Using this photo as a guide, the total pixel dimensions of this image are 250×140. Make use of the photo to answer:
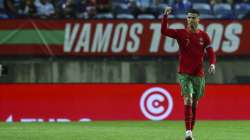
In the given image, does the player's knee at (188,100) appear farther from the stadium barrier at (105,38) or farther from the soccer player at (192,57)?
the stadium barrier at (105,38)

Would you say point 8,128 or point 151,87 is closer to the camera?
point 8,128

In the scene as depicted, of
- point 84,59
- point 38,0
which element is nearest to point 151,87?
point 84,59

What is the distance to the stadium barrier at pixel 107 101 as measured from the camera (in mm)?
22047

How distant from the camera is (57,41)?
79.2ft

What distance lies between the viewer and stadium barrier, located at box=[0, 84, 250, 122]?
22047mm

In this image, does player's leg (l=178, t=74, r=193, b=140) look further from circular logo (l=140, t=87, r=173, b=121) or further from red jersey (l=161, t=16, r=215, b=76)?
circular logo (l=140, t=87, r=173, b=121)

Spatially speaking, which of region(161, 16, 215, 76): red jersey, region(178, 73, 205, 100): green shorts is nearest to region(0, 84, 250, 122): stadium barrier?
region(178, 73, 205, 100): green shorts

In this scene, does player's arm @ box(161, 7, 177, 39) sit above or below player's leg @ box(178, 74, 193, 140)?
above

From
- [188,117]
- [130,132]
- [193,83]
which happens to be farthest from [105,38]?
[188,117]

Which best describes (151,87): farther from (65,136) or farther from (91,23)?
(65,136)

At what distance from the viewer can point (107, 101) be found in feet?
72.9

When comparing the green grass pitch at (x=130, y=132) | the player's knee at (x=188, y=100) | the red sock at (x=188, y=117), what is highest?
the player's knee at (x=188, y=100)

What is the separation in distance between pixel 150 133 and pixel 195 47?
228 cm

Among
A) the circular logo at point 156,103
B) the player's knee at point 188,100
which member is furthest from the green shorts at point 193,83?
the circular logo at point 156,103
